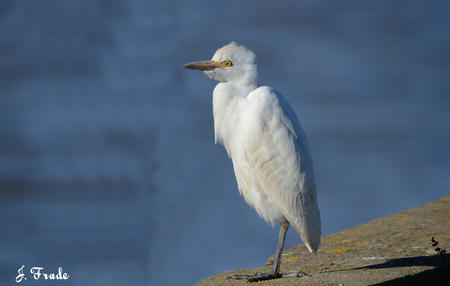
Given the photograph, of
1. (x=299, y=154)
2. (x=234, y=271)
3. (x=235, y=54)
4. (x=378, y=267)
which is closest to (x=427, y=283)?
(x=378, y=267)

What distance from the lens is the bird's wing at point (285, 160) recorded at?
129 inches

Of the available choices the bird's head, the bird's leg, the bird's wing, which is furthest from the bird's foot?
the bird's head

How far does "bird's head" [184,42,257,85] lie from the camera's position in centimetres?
345

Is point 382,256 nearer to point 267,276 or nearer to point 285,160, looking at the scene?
point 267,276

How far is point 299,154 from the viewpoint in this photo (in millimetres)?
3293

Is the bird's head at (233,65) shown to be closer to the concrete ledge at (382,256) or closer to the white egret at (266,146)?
the white egret at (266,146)

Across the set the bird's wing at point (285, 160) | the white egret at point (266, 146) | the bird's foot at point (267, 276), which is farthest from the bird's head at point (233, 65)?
the bird's foot at point (267, 276)

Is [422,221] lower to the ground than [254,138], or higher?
lower

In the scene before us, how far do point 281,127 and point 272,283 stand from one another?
969mm

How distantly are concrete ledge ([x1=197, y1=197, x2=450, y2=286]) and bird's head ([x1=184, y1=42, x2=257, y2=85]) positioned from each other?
1315mm

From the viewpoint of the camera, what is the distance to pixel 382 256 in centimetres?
345

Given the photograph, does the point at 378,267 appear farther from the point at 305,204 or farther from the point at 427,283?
the point at 305,204

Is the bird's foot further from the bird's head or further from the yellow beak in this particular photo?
the yellow beak

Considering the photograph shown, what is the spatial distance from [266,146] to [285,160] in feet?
0.50
